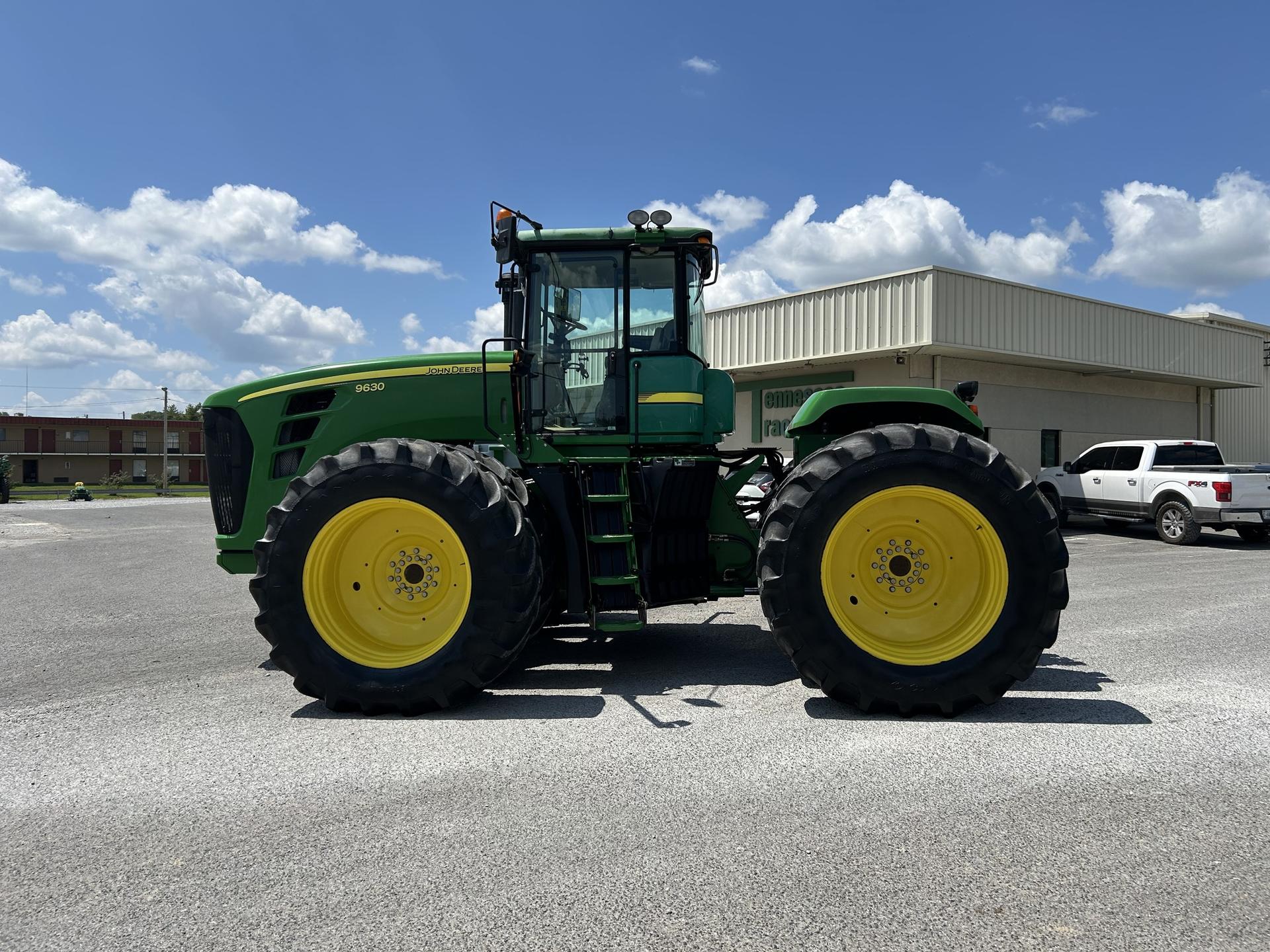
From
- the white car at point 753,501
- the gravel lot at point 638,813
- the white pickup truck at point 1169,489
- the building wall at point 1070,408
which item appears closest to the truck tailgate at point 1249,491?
the white pickup truck at point 1169,489

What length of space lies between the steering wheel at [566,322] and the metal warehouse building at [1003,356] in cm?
1074

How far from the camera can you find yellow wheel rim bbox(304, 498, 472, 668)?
4.79m

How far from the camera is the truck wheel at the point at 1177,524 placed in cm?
1473

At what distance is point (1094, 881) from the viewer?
2734 mm

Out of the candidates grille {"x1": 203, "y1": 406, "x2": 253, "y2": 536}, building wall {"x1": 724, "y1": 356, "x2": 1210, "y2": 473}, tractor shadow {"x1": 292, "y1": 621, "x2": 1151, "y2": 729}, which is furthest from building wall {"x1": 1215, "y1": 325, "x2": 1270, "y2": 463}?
grille {"x1": 203, "y1": 406, "x2": 253, "y2": 536}

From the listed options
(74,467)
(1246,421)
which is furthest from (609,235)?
(74,467)

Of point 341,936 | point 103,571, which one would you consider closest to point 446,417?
point 341,936

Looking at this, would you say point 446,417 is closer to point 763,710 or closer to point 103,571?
point 763,710

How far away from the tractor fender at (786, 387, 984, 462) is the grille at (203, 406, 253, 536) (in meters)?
3.74

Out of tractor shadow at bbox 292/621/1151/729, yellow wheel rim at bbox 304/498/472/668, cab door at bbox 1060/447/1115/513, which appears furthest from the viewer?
cab door at bbox 1060/447/1115/513

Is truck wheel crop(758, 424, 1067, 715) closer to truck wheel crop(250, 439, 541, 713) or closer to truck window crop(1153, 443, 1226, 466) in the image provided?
truck wheel crop(250, 439, 541, 713)

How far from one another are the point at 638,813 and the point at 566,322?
347cm

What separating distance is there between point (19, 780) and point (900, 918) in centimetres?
363

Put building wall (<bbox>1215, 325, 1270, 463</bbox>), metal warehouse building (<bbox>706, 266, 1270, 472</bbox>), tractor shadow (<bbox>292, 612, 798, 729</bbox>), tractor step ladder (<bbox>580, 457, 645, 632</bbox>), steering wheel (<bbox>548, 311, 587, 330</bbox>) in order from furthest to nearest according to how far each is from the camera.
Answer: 1. building wall (<bbox>1215, 325, 1270, 463</bbox>)
2. metal warehouse building (<bbox>706, 266, 1270, 472</bbox>)
3. steering wheel (<bbox>548, 311, 587, 330</bbox>)
4. tractor step ladder (<bbox>580, 457, 645, 632</bbox>)
5. tractor shadow (<bbox>292, 612, 798, 729</bbox>)
